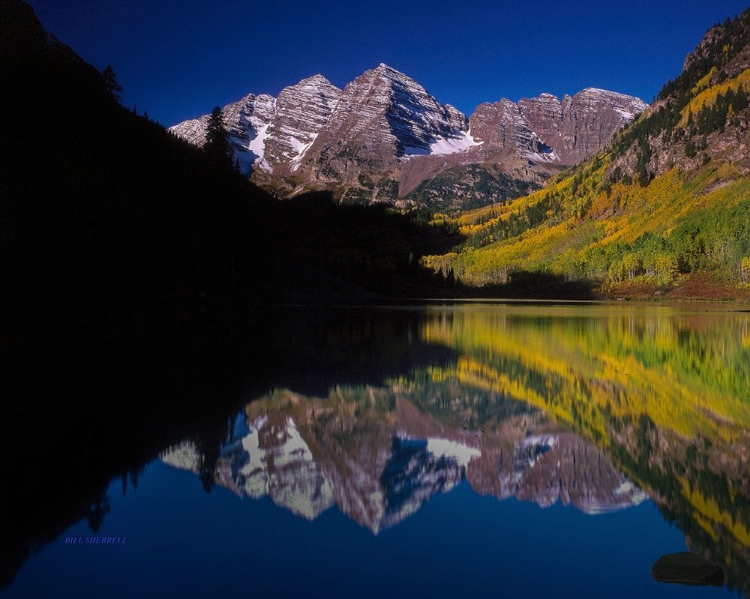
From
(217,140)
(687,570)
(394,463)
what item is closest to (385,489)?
(394,463)

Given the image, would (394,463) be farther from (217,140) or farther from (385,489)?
(217,140)

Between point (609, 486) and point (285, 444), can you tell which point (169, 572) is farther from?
point (609, 486)

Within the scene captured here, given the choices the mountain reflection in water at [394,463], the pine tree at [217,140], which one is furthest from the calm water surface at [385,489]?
the pine tree at [217,140]

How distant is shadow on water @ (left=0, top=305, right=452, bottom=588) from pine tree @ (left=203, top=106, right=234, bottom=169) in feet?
216

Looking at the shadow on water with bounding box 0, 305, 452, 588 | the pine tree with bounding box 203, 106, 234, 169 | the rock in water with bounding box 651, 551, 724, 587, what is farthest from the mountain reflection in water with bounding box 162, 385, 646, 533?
the pine tree with bounding box 203, 106, 234, 169

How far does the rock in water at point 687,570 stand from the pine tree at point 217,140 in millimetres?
102829

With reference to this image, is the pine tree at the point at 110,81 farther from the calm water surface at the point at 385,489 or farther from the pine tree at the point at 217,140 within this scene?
the calm water surface at the point at 385,489

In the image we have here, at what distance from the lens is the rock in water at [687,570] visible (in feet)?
25.5

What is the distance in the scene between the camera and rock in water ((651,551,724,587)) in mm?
7773

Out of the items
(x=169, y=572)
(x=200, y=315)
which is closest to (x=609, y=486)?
(x=169, y=572)

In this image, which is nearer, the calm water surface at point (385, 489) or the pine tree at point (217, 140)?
the calm water surface at point (385, 489)

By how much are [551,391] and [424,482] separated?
33.8ft

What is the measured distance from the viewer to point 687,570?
313 inches

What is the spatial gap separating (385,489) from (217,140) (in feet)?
340
